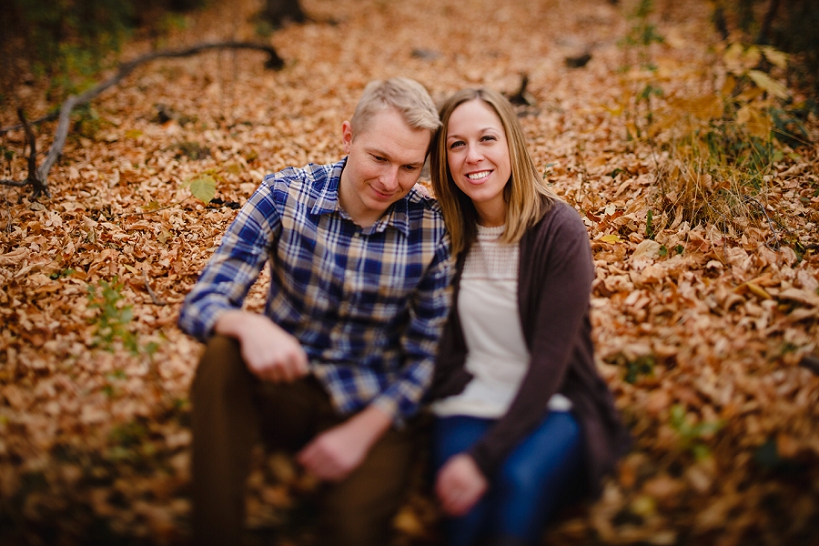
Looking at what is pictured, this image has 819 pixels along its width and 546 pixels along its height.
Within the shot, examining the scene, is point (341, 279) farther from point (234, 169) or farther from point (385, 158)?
point (234, 169)

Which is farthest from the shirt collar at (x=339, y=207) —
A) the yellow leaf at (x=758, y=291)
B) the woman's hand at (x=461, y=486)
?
the yellow leaf at (x=758, y=291)

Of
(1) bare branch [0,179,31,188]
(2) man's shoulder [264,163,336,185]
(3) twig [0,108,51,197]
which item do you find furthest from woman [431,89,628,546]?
(1) bare branch [0,179,31,188]

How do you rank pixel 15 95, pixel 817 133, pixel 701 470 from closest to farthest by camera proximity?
1. pixel 701 470
2. pixel 817 133
3. pixel 15 95

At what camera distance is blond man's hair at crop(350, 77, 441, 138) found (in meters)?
2.21

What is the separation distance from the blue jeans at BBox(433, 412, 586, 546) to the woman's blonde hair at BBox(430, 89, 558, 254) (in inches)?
32.6

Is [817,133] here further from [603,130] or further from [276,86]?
[276,86]

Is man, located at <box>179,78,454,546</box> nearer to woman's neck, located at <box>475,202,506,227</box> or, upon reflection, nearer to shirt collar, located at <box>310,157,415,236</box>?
shirt collar, located at <box>310,157,415,236</box>

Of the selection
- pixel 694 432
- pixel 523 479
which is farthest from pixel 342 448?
pixel 694 432

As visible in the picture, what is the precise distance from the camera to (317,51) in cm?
961

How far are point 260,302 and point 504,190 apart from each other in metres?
1.99

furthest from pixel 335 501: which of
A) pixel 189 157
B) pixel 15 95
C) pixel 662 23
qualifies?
pixel 662 23

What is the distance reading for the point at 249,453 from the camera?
6.59 ft

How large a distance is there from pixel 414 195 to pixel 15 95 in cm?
789

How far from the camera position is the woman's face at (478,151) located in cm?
230
